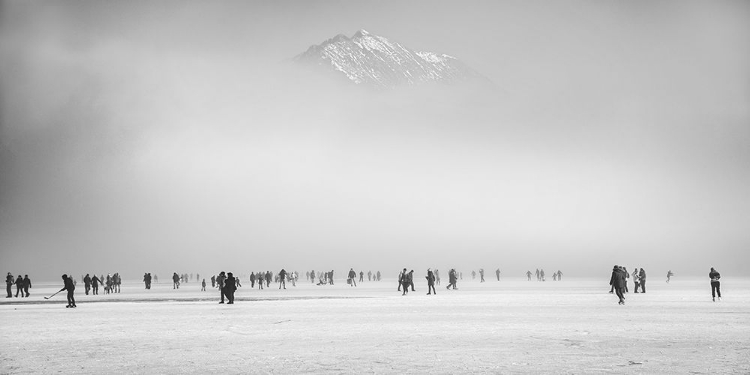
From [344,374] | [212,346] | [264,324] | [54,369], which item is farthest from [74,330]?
[344,374]

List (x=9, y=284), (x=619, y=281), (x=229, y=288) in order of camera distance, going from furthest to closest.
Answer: (x=9, y=284), (x=229, y=288), (x=619, y=281)

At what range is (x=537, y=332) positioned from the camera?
21859 mm

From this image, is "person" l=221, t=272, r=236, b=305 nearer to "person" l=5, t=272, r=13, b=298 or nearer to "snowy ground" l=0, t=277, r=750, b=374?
"snowy ground" l=0, t=277, r=750, b=374

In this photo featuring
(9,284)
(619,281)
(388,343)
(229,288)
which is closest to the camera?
(388,343)

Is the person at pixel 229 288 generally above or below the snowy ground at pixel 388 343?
above

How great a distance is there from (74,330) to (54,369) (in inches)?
400

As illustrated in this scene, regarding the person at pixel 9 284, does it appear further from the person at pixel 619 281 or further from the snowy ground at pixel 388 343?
the person at pixel 619 281

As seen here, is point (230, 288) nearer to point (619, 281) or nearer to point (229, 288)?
Result: point (229, 288)

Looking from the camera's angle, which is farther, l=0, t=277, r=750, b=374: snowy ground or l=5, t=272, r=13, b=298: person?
l=5, t=272, r=13, b=298: person

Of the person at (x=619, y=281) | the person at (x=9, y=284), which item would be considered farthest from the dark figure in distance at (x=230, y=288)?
the person at (x=9, y=284)

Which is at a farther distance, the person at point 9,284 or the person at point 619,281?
the person at point 9,284

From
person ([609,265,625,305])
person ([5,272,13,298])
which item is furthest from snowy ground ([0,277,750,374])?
person ([5,272,13,298])

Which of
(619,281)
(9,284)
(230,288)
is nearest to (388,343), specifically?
(619,281)

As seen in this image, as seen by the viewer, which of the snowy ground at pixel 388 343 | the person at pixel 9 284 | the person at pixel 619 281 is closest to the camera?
the snowy ground at pixel 388 343
